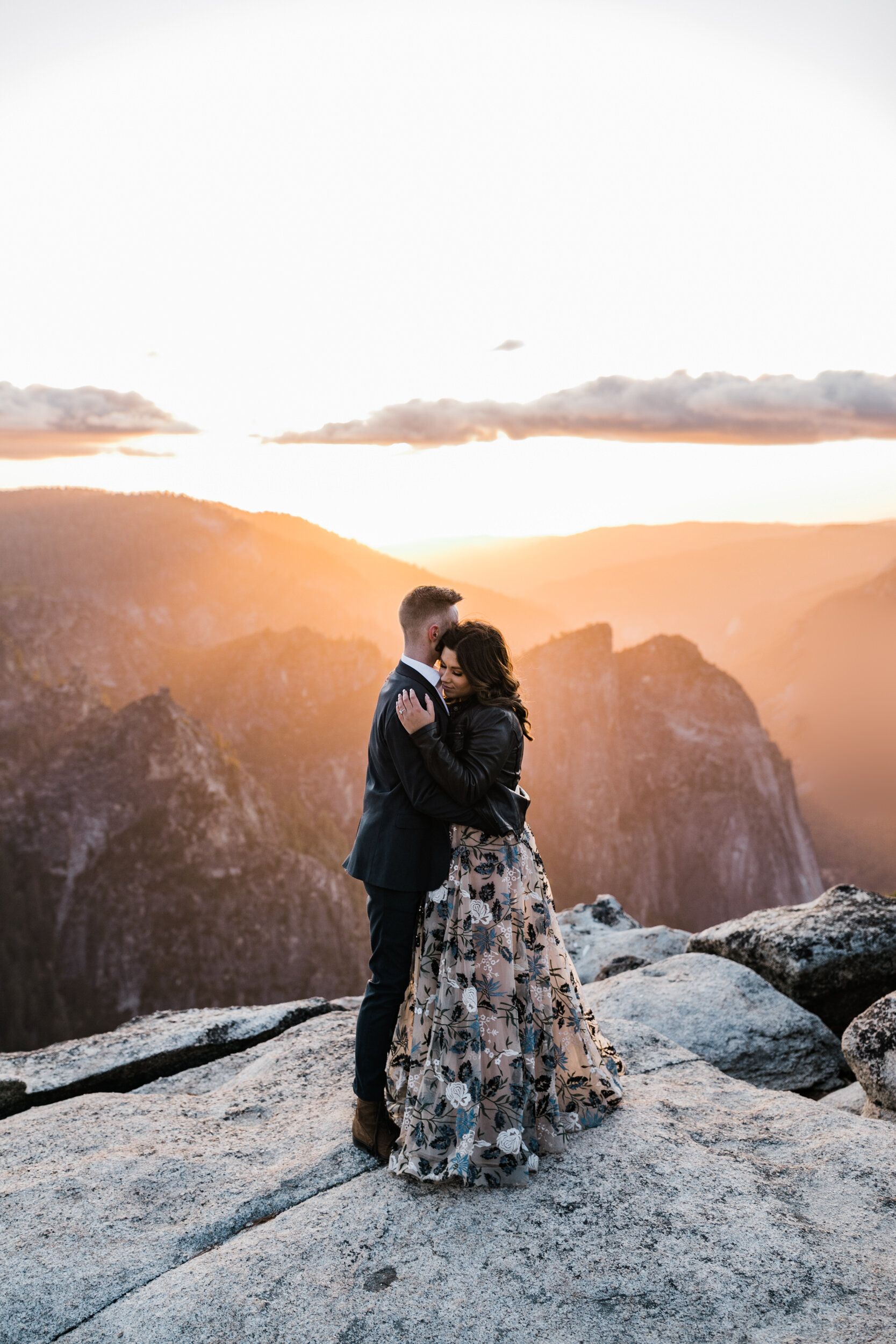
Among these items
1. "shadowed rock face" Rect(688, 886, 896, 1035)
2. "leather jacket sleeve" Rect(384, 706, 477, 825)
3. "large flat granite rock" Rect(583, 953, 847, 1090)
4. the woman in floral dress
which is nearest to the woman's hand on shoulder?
the woman in floral dress

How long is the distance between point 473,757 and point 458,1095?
2.26 meters

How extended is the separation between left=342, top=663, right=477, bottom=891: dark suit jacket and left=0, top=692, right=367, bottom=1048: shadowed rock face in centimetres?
6818

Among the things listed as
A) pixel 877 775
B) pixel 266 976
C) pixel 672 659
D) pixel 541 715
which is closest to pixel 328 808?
pixel 541 715

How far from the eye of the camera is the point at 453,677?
5.42 metres

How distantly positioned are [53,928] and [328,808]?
5043cm

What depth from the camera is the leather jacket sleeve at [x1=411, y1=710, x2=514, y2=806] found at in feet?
16.5

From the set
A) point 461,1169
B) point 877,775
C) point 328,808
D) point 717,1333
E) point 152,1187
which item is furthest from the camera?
point 877,775

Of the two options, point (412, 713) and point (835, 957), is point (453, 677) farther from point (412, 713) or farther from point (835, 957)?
point (835, 957)

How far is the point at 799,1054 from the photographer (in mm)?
8641

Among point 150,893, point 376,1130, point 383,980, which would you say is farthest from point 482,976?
point 150,893

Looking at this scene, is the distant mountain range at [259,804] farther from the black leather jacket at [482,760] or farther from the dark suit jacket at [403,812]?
the black leather jacket at [482,760]

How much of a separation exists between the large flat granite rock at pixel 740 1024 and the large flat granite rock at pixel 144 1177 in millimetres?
3343

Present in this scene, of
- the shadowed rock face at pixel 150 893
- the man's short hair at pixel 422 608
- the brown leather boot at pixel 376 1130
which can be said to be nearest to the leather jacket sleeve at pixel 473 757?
the man's short hair at pixel 422 608

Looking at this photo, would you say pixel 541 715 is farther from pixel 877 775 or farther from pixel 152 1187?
pixel 152 1187
